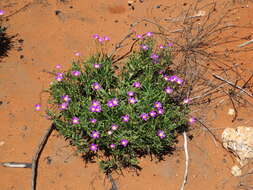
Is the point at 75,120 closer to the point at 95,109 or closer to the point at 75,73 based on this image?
the point at 95,109

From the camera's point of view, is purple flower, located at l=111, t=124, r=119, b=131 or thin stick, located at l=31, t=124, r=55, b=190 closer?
purple flower, located at l=111, t=124, r=119, b=131

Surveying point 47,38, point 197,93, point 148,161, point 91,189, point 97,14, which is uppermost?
point 97,14

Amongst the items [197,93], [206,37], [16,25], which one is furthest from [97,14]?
[197,93]

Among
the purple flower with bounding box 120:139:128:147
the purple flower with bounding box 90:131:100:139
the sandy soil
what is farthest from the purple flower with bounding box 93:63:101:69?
the purple flower with bounding box 120:139:128:147

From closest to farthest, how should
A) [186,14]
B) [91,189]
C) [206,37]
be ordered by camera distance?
1. [91,189]
2. [206,37]
3. [186,14]

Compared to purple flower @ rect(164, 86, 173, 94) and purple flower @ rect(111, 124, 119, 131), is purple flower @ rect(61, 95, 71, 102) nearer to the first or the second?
purple flower @ rect(111, 124, 119, 131)

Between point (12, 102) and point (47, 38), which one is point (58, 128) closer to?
point (12, 102)

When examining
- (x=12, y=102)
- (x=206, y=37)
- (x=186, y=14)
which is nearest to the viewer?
(x=12, y=102)
